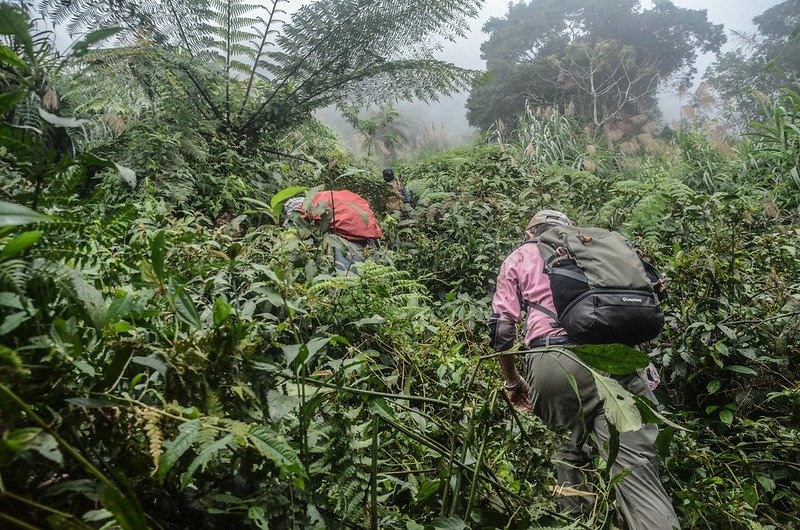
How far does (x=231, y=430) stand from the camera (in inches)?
20.1

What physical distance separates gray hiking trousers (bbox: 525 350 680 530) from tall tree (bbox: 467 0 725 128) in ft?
50.3

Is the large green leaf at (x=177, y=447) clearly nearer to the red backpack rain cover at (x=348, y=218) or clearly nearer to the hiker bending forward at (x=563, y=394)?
the hiker bending forward at (x=563, y=394)

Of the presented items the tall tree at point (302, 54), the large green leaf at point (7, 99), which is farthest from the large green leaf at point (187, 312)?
the tall tree at point (302, 54)

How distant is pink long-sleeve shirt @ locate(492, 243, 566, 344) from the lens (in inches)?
76.6

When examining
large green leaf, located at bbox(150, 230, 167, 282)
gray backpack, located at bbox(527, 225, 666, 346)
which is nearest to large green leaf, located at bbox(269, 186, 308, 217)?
large green leaf, located at bbox(150, 230, 167, 282)

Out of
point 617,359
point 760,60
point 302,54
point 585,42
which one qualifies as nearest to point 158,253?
point 617,359

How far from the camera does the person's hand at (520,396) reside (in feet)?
6.75

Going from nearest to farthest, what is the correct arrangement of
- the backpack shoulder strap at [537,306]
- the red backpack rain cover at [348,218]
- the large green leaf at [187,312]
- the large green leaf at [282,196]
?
the large green leaf at [187,312] → the large green leaf at [282,196] → the backpack shoulder strap at [537,306] → the red backpack rain cover at [348,218]

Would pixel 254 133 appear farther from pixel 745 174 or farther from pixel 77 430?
pixel 745 174

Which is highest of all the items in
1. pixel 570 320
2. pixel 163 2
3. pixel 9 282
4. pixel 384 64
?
pixel 163 2

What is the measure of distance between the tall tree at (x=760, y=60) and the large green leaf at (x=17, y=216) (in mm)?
19346

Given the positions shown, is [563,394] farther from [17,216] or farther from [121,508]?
[17,216]

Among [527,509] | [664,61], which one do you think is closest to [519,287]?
[527,509]

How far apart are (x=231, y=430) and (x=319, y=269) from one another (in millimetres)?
1290
